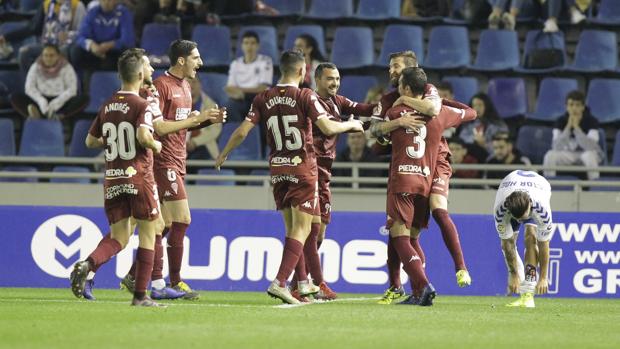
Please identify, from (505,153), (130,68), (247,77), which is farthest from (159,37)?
(130,68)

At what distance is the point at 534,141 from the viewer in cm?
1808

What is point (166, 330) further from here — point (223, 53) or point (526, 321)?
point (223, 53)

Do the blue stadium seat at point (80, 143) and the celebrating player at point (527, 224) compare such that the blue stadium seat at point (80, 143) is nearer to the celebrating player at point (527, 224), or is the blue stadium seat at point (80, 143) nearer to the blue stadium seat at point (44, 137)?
the blue stadium seat at point (44, 137)

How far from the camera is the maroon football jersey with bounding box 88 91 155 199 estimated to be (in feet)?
33.9

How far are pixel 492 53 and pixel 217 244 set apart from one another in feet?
19.8

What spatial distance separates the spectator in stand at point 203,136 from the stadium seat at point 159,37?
1.86m

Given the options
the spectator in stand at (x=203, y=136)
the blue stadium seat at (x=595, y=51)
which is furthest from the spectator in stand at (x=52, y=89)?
the blue stadium seat at (x=595, y=51)

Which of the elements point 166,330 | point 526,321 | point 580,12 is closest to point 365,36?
point 580,12

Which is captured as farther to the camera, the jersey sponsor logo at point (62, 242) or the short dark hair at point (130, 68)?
the jersey sponsor logo at point (62, 242)

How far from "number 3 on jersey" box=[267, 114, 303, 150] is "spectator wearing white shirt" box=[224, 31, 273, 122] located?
6487mm

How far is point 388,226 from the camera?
11.7 metres

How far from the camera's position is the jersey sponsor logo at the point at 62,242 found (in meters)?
15.1

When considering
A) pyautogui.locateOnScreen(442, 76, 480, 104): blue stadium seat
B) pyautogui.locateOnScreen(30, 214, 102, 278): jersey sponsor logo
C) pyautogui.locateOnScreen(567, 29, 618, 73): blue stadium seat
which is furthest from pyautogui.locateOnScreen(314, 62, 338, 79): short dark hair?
pyautogui.locateOnScreen(567, 29, 618, 73): blue stadium seat

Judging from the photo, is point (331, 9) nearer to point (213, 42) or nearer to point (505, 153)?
point (213, 42)
